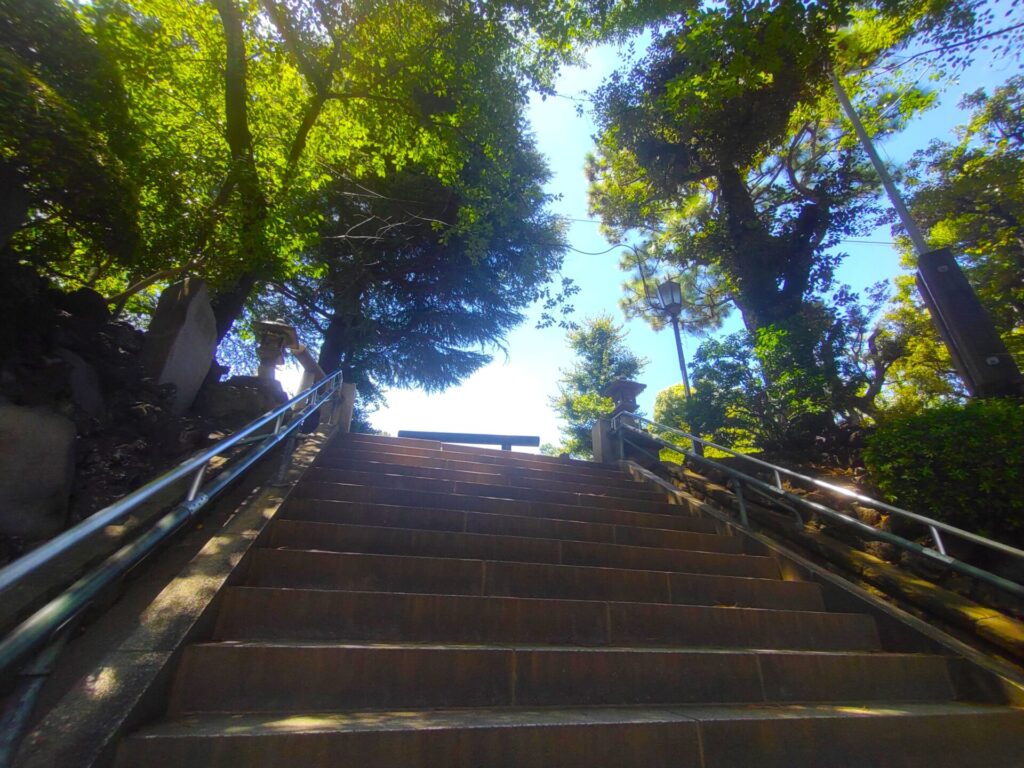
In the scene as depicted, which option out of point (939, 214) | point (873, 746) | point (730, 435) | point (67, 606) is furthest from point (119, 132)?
point (939, 214)

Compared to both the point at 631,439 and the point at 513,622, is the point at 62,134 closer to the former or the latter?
the point at 513,622

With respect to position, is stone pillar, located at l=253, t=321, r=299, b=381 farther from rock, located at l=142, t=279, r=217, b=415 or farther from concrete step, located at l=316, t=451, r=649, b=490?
concrete step, located at l=316, t=451, r=649, b=490

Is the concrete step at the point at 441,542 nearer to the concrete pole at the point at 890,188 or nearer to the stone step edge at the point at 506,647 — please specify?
the stone step edge at the point at 506,647

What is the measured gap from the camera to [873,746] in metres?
1.96

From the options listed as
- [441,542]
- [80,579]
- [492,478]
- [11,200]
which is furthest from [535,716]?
[11,200]

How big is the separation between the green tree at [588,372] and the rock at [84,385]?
1536cm

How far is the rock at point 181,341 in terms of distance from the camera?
16.8 feet

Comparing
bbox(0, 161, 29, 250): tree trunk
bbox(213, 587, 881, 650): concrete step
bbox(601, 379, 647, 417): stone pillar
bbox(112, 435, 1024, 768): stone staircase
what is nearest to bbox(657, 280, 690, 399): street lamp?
bbox(601, 379, 647, 417): stone pillar

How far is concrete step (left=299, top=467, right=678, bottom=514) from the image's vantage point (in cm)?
446

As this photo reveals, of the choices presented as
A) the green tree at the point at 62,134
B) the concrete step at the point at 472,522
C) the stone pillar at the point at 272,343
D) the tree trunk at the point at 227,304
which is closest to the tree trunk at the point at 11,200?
the green tree at the point at 62,134

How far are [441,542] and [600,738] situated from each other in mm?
1787

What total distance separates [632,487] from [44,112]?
7175mm

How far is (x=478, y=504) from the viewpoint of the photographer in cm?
425

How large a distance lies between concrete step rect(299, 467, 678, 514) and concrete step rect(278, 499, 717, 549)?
521 millimetres
